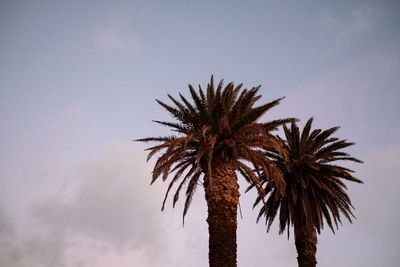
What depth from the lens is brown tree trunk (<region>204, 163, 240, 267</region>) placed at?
1970 centimetres

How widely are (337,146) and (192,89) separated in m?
12.9

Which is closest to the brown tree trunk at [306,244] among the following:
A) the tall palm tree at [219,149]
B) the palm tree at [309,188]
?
the palm tree at [309,188]

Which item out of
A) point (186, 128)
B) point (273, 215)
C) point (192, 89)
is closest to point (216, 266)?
point (186, 128)

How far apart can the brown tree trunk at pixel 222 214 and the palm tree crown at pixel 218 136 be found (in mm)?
532

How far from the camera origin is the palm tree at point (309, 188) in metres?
28.1

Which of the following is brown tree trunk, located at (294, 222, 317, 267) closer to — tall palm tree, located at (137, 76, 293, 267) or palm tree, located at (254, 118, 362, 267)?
palm tree, located at (254, 118, 362, 267)

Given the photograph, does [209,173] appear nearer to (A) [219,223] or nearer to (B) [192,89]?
(A) [219,223]

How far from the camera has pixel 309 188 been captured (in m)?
29.2

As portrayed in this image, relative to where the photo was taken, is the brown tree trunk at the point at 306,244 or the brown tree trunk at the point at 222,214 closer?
the brown tree trunk at the point at 222,214

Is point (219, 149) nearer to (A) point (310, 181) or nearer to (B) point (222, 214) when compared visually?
(B) point (222, 214)

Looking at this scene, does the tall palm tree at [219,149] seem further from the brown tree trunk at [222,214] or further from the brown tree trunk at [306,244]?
the brown tree trunk at [306,244]

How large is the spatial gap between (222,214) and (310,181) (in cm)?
1085

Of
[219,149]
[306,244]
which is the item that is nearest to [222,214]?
[219,149]

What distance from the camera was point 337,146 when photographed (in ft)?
97.7
